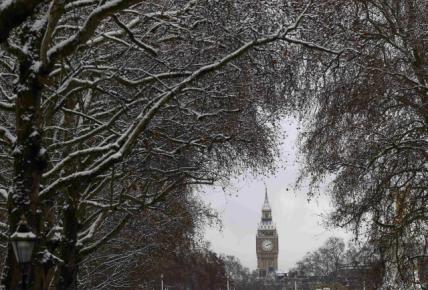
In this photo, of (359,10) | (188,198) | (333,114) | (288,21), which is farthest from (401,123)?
(188,198)

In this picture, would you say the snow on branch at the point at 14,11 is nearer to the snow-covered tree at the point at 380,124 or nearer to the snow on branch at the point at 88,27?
the snow on branch at the point at 88,27

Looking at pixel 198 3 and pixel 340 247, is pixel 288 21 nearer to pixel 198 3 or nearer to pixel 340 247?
pixel 198 3

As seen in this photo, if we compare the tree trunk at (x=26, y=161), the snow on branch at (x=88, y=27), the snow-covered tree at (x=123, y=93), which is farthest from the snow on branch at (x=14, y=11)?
the tree trunk at (x=26, y=161)

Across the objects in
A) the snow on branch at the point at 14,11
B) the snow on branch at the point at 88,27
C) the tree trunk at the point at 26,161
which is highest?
the snow on branch at the point at 88,27

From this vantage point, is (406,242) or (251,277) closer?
(406,242)

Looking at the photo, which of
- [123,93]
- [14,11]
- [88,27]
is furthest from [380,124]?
[14,11]

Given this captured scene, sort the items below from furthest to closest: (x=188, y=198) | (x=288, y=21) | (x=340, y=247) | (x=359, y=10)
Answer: (x=340, y=247) < (x=188, y=198) < (x=359, y=10) < (x=288, y=21)

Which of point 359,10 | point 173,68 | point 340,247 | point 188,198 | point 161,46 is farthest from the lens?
point 340,247

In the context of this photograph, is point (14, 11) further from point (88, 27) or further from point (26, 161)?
point (26, 161)

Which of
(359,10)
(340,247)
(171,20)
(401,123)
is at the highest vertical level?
(340,247)

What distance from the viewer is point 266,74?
1335 cm

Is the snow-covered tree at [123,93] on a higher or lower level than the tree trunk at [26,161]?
higher

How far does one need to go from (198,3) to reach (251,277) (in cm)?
16172

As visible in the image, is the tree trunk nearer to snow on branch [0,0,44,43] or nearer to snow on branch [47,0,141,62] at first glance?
snow on branch [47,0,141,62]
